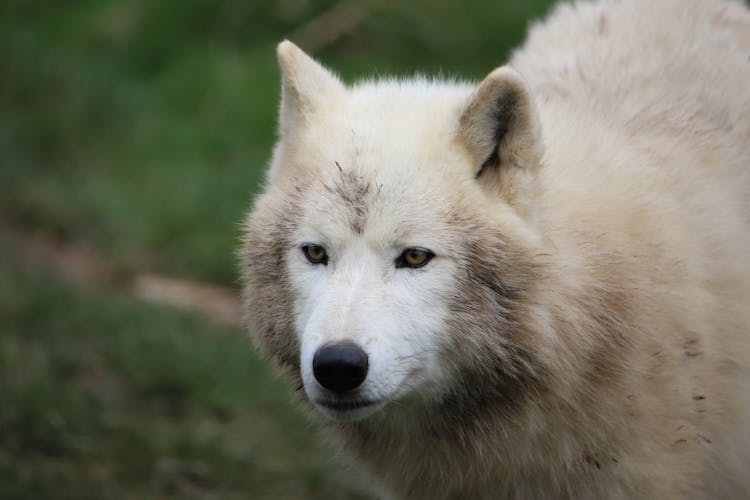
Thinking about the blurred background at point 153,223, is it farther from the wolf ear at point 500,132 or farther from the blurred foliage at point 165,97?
the wolf ear at point 500,132

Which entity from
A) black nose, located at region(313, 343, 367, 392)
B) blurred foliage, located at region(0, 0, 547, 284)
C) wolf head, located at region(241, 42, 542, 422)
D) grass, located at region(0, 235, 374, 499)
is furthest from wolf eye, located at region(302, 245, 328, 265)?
blurred foliage, located at region(0, 0, 547, 284)

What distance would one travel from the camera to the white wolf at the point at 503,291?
12.7 feet

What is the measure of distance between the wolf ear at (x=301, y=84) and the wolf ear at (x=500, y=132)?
635 millimetres

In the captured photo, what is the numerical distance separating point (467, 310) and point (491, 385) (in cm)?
31

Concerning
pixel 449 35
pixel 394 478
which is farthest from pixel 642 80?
pixel 449 35

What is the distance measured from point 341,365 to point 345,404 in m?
0.23

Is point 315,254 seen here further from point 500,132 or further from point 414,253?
point 500,132

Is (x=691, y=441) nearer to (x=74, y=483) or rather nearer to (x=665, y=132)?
(x=665, y=132)

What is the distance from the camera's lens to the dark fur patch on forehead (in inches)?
153

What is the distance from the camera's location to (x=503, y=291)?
3959 millimetres

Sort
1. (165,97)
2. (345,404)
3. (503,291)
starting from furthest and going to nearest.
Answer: (165,97) → (503,291) → (345,404)

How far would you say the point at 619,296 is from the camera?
4.05 meters

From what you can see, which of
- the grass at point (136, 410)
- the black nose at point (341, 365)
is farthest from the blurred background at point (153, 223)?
the black nose at point (341, 365)

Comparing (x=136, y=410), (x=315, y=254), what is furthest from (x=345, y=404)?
(x=136, y=410)
